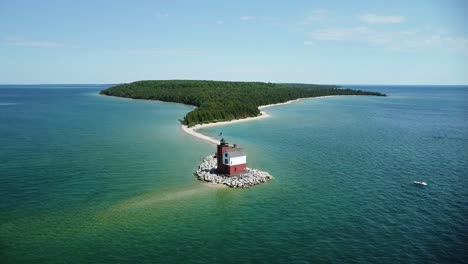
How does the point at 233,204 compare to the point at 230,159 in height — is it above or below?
below

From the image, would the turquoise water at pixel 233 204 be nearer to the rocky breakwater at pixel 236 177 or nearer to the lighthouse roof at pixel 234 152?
the rocky breakwater at pixel 236 177

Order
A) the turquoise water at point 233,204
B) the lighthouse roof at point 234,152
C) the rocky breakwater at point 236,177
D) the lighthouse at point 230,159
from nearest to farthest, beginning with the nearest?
1. the turquoise water at point 233,204
2. the rocky breakwater at point 236,177
3. the lighthouse roof at point 234,152
4. the lighthouse at point 230,159

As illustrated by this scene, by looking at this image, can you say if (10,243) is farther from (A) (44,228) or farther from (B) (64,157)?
(B) (64,157)

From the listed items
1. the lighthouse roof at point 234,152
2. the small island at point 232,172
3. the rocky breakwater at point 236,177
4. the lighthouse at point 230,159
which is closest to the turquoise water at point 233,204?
the rocky breakwater at point 236,177

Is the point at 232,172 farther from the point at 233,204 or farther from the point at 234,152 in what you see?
the point at 233,204

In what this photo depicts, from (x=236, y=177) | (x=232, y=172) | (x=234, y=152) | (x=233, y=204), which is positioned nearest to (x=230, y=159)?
(x=234, y=152)

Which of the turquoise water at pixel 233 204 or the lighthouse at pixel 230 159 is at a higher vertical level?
the lighthouse at pixel 230 159

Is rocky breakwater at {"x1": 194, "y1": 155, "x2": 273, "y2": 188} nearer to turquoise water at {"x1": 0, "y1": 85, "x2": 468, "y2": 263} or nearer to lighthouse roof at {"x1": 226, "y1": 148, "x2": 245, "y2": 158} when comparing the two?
turquoise water at {"x1": 0, "y1": 85, "x2": 468, "y2": 263}
